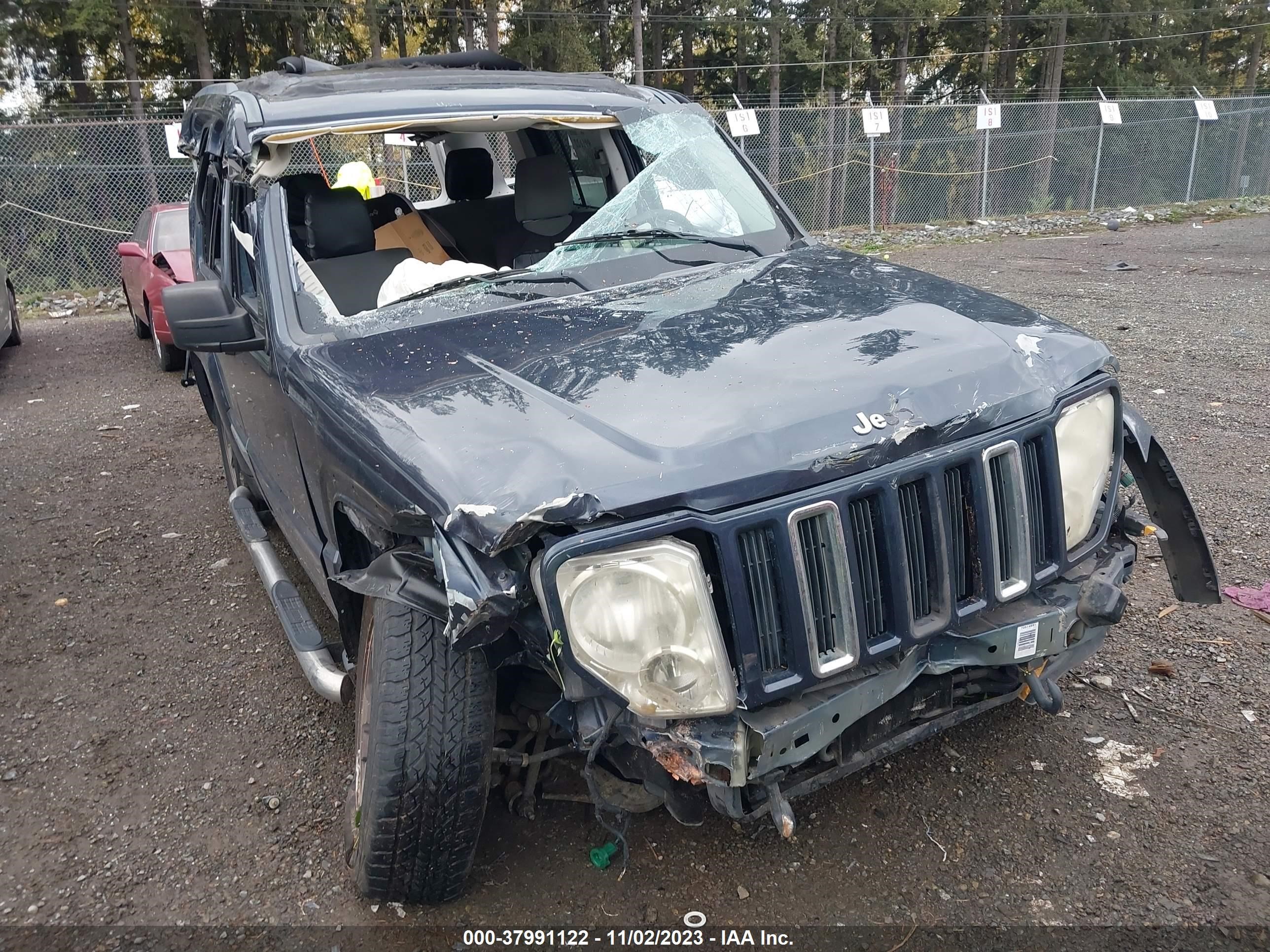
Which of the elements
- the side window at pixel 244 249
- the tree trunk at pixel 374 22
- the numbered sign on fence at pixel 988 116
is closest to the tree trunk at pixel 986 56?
the numbered sign on fence at pixel 988 116

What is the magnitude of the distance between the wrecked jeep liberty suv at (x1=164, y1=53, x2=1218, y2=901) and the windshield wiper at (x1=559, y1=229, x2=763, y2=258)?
0.02 m

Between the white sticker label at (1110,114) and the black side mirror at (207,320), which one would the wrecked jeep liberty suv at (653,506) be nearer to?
the black side mirror at (207,320)

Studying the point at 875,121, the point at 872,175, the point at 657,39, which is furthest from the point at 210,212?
the point at 657,39

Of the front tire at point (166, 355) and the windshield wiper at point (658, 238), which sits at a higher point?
the windshield wiper at point (658, 238)

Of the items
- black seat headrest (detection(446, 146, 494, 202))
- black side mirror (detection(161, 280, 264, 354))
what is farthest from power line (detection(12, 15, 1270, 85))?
black side mirror (detection(161, 280, 264, 354))

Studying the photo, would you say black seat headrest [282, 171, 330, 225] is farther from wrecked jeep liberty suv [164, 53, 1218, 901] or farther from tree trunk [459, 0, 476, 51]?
tree trunk [459, 0, 476, 51]

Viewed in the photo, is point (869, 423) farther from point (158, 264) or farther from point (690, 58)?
point (690, 58)

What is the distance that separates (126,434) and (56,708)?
408cm

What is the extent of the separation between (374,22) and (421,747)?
21623 mm

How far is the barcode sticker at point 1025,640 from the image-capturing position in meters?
2.33

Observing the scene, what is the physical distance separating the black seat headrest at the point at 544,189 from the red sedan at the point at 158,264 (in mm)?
4583

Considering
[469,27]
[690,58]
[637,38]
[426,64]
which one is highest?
[469,27]

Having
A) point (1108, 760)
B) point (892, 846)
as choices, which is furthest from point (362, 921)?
point (1108, 760)

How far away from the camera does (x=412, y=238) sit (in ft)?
14.5
